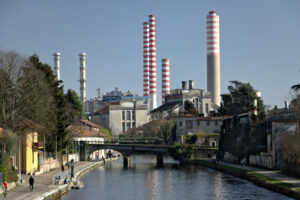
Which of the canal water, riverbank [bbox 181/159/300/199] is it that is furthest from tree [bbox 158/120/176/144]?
the canal water

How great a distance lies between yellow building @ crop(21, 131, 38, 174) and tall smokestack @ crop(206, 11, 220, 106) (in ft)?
415

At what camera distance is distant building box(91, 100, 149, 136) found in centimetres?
19450

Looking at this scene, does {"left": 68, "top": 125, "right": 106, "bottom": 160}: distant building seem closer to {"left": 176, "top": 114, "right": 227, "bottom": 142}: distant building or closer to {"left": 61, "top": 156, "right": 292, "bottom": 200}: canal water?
{"left": 176, "top": 114, "right": 227, "bottom": 142}: distant building

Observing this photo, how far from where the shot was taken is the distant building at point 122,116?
194 metres

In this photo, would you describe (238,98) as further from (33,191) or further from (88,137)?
(33,191)

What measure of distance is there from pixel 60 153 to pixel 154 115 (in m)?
111

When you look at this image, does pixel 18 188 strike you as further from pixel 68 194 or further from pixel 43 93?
pixel 43 93

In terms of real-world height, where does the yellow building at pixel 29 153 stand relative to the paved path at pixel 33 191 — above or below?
above

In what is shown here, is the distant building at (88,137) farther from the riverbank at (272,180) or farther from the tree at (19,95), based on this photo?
the tree at (19,95)

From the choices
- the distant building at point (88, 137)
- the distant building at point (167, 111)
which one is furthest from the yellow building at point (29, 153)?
the distant building at point (167, 111)

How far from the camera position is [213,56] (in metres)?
194

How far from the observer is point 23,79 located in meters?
62.4

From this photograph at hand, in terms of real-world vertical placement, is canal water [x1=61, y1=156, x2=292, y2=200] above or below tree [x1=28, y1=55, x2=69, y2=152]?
below

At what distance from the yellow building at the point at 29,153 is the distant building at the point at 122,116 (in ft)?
393
